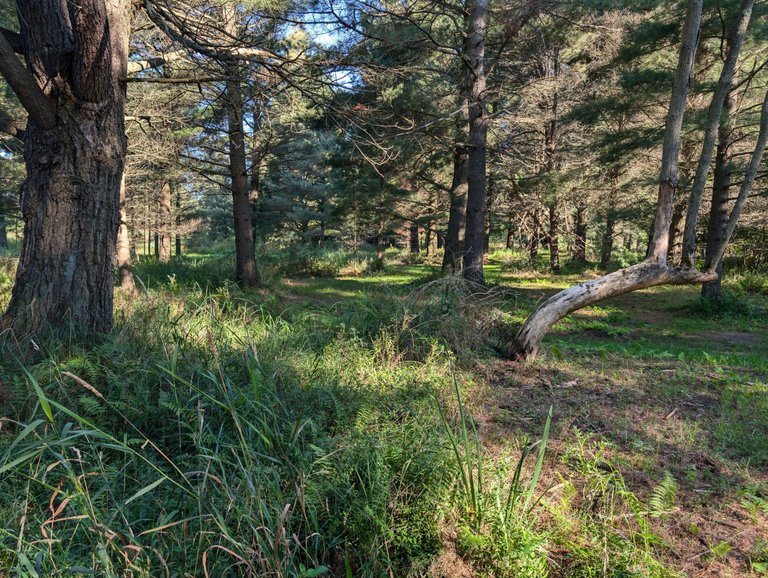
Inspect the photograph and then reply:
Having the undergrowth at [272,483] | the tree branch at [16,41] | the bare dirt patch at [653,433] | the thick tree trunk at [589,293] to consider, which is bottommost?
the bare dirt patch at [653,433]

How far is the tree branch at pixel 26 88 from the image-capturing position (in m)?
3.27

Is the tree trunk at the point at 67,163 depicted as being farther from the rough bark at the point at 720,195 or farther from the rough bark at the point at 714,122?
the rough bark at the point at 720,195

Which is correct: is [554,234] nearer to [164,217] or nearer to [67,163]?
[67,163]

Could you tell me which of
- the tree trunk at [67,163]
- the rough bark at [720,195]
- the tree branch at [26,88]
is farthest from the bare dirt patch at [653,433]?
the rough bark at [720,195]

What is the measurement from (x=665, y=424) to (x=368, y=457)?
2.59 metres

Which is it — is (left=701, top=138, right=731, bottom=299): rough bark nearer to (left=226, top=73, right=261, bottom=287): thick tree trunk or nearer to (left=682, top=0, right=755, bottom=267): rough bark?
(left=682, top=0, right=755, bottom=267): rough bark

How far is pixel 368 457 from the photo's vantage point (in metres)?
2.30

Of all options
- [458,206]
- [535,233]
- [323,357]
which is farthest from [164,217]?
[323,357]

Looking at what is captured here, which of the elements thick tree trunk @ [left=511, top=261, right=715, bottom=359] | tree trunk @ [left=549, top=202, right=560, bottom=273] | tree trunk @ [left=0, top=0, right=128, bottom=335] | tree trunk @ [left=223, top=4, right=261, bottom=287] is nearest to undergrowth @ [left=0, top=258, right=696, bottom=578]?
tree trunk @ [left=0, top=0, right=128, bottom=335]

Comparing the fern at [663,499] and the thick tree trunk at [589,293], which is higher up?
the thick tree trunk at [589,293]

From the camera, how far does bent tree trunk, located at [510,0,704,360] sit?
4.86 m

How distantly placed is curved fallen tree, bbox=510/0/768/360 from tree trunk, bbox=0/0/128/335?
4520 mm

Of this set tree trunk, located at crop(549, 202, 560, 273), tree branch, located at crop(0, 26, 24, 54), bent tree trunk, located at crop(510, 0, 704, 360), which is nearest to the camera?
tree branch, located at crop(0, 26, 24, 54)

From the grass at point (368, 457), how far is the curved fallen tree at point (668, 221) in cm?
44
